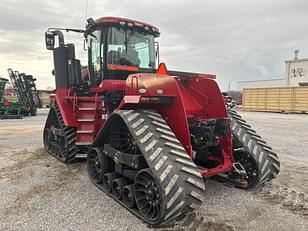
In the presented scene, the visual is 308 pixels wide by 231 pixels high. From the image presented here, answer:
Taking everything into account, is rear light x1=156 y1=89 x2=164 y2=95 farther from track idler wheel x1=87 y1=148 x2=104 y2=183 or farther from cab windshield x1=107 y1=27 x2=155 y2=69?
cab windshield x1=107 y1=27 x2=155 y2=69

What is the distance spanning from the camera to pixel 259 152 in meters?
4.72

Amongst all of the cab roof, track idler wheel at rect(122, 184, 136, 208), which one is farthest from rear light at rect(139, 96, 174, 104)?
the cab roof

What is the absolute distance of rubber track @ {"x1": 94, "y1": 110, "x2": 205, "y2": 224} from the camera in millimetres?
3240

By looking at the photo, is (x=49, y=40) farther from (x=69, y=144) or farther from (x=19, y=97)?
(x=19, y=97)

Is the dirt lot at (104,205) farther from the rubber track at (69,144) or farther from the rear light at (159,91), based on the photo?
the rear light at (159,91)

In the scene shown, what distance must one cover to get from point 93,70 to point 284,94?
85.2ft

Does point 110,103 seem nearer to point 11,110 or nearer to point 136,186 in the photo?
point 136,186

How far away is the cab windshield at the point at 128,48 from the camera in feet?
18.1

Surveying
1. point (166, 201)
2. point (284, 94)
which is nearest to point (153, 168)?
point (166, 201)

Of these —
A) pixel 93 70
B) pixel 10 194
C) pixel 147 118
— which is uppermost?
pixel 93 70

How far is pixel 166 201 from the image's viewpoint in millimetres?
3211

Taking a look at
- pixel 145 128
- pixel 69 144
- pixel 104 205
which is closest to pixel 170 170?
pixel 145 128

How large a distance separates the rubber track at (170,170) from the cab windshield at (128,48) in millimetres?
2157

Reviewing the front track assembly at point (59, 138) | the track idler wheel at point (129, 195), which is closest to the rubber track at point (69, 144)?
the front track assembly at point (59, 138)
